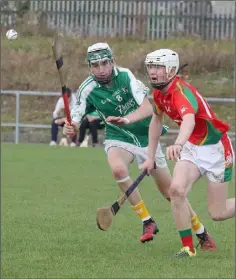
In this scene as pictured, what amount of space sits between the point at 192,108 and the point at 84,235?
2257mm

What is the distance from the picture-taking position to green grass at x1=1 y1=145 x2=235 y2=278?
8.12 meters

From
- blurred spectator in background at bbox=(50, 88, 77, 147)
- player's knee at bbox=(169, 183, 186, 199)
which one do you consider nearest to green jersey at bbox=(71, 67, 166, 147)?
player's knee at bbox=(169, 183, 186, 199)

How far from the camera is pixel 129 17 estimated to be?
3369cm

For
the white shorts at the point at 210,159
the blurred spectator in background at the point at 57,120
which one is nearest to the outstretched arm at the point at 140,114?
the white shorts at the point at 210,159

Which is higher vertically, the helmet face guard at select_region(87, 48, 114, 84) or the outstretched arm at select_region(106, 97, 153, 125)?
the helmet face guard at select_region(87, 48, 114, 84)

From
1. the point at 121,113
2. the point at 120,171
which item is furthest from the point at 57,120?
the point at 120,171

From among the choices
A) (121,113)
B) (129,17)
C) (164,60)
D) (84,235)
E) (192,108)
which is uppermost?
(164,60)

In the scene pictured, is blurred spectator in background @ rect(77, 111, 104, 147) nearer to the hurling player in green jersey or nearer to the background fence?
the background fence

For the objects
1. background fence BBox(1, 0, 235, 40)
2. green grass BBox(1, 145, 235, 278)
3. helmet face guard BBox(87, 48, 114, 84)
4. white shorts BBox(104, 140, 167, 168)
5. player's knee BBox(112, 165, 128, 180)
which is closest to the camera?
green grass BBox(1, 145, 235, 278)

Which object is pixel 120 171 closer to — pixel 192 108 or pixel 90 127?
pixel 192 108

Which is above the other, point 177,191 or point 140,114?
point 140,114

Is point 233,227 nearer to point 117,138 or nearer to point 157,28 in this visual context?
point 117,138

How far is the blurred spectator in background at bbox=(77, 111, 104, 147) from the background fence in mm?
8882

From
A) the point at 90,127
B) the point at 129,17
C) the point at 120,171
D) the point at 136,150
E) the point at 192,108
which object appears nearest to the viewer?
the point at 192,108
